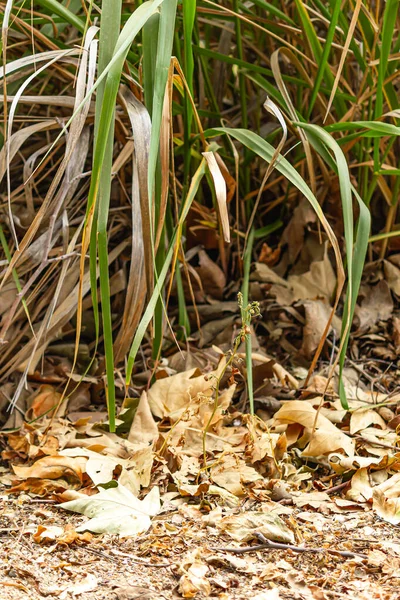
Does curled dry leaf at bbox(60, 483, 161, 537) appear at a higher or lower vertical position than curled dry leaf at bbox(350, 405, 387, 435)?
higher

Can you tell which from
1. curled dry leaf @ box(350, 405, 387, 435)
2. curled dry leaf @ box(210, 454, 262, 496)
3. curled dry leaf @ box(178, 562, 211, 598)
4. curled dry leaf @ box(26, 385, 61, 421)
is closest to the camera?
curled dry leaf @ box(178, 562, 211, 598)

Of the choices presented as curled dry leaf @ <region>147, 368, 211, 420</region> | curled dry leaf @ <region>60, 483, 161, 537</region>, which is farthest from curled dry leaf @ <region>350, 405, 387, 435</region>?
curled dry leaf @ <region>60, 483, 161, 537</region>

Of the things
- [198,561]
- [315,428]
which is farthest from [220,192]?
[198,561]

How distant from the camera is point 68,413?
4.68ft

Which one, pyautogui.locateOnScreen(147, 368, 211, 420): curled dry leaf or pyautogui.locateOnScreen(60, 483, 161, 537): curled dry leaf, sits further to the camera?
pyautogui.locateOnScreen(147, 368, 211, 420): curled dry leaf

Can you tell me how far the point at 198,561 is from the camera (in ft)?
3.05

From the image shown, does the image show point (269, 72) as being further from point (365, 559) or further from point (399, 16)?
point (365, 559)

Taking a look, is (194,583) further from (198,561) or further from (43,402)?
(43,402)

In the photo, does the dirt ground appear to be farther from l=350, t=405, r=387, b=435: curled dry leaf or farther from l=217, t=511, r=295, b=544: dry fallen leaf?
l=350, t=405, r=387, b=435: curled dry leaf

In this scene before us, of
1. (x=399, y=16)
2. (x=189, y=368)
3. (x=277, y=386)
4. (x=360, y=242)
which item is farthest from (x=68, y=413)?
(x=399, y=16)

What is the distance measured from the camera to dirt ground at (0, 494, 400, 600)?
0.88 metres

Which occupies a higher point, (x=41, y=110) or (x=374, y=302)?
(x=41, y=110)

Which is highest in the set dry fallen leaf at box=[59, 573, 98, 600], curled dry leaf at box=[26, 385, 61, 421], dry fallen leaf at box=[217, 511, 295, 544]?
dry fallen leaf at box=[59, 573, 98, 600]

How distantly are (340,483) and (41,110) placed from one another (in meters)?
1.09
